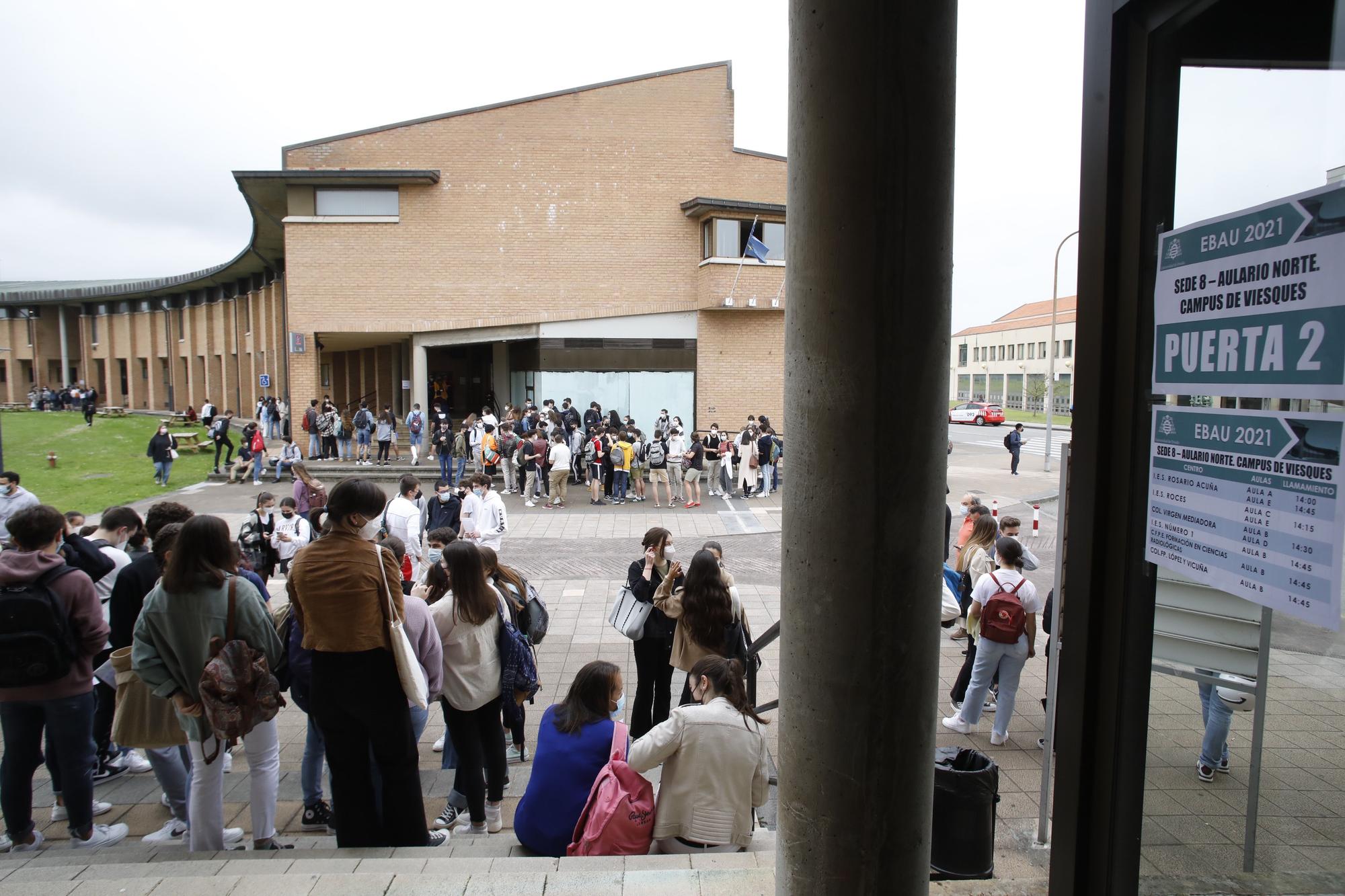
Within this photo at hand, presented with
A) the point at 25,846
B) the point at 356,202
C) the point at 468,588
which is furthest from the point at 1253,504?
the point at 356,202

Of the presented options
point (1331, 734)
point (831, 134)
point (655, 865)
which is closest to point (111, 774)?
point (655, 865)

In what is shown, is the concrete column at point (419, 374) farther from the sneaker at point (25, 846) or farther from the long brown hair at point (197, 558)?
the long brown hair at point (197, 558)

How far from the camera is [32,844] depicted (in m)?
4.79

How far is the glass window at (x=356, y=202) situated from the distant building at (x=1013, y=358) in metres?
45.5

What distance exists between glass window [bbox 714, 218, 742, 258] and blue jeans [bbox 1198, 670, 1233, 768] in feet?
81.9

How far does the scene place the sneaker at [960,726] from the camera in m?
6.70

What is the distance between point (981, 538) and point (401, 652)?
18.1 ft

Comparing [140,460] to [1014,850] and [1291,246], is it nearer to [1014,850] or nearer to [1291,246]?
[1014,850]

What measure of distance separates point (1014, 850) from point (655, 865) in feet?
7.60

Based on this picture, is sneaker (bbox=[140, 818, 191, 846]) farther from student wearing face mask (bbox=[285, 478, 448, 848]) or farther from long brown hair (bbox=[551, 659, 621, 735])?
long brown hair (bbox=[551, 659, 621, 735])

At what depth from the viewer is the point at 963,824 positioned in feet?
13.7

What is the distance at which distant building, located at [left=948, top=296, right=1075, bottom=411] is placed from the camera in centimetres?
6706

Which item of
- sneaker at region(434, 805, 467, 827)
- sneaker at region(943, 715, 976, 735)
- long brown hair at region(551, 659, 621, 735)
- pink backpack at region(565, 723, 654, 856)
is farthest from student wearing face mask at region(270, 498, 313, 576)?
sneaker at region(943, 715, 976, 735)

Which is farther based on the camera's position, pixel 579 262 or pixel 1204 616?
pixel 579 262
